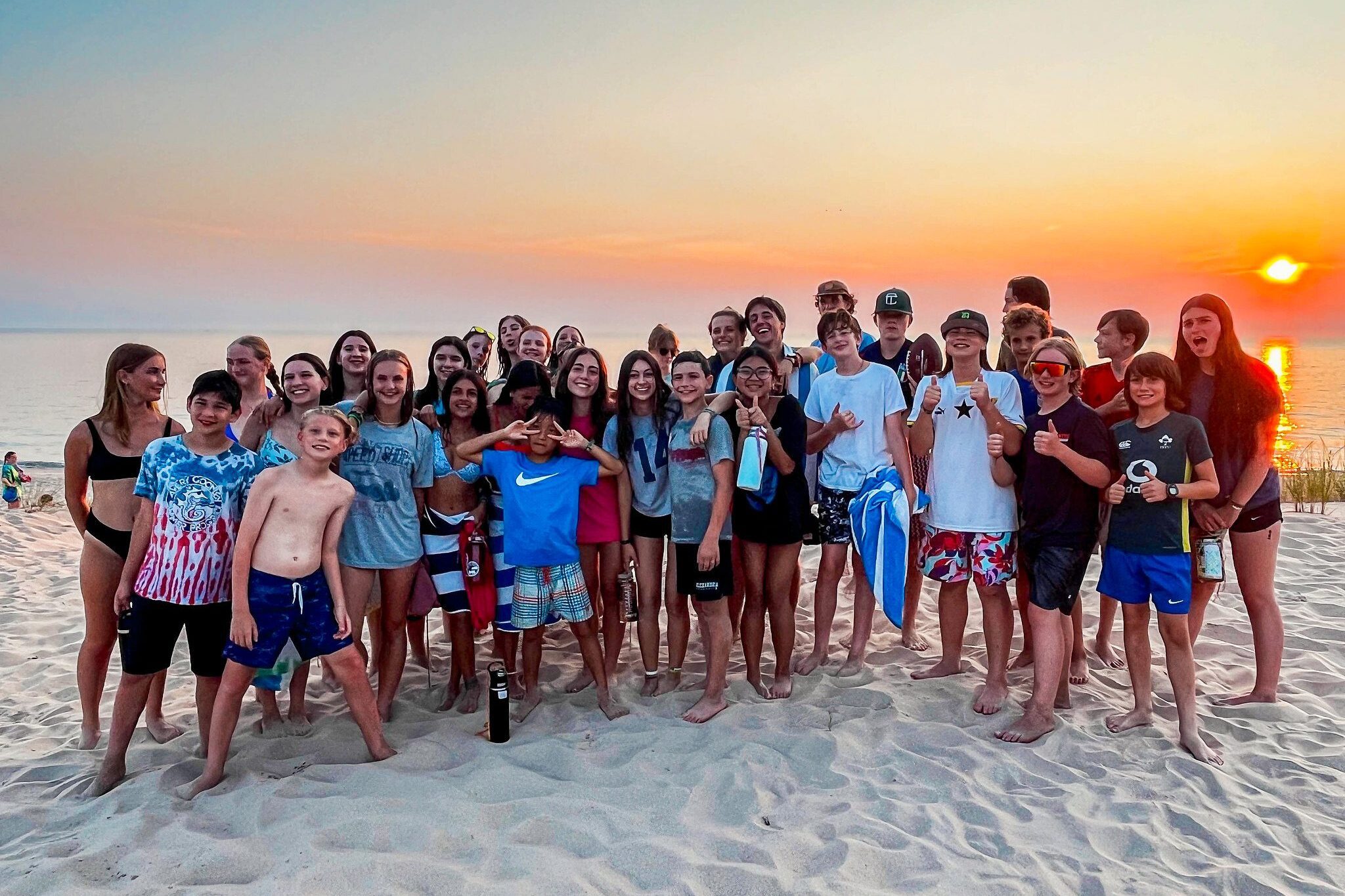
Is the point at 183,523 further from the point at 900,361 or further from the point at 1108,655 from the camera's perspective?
the point at 1108,655

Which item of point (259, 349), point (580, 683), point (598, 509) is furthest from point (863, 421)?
point (259, 349)

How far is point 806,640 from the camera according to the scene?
6203mm

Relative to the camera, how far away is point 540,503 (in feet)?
15.7

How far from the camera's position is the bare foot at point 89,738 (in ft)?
14.9

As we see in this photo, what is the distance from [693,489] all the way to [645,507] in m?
0.37

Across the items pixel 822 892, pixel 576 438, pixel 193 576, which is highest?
pixel 576 438

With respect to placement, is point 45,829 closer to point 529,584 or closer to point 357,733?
point 357,733

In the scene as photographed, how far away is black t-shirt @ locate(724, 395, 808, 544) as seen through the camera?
4.93m

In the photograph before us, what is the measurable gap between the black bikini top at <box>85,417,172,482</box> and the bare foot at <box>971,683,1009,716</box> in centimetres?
492

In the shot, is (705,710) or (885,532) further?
(885,532)

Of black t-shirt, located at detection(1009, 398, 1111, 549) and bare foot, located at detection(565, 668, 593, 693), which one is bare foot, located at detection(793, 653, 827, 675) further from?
black t-shirt, located at detection(1009, 398, 1111, 549)

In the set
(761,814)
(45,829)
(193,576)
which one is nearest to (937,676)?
(761,814)

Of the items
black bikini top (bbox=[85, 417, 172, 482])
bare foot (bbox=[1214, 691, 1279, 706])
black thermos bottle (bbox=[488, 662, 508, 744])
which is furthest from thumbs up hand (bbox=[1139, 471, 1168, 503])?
black bikini top (bbox=[85, 417, 172, 482])

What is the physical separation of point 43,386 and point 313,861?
41.9 m
